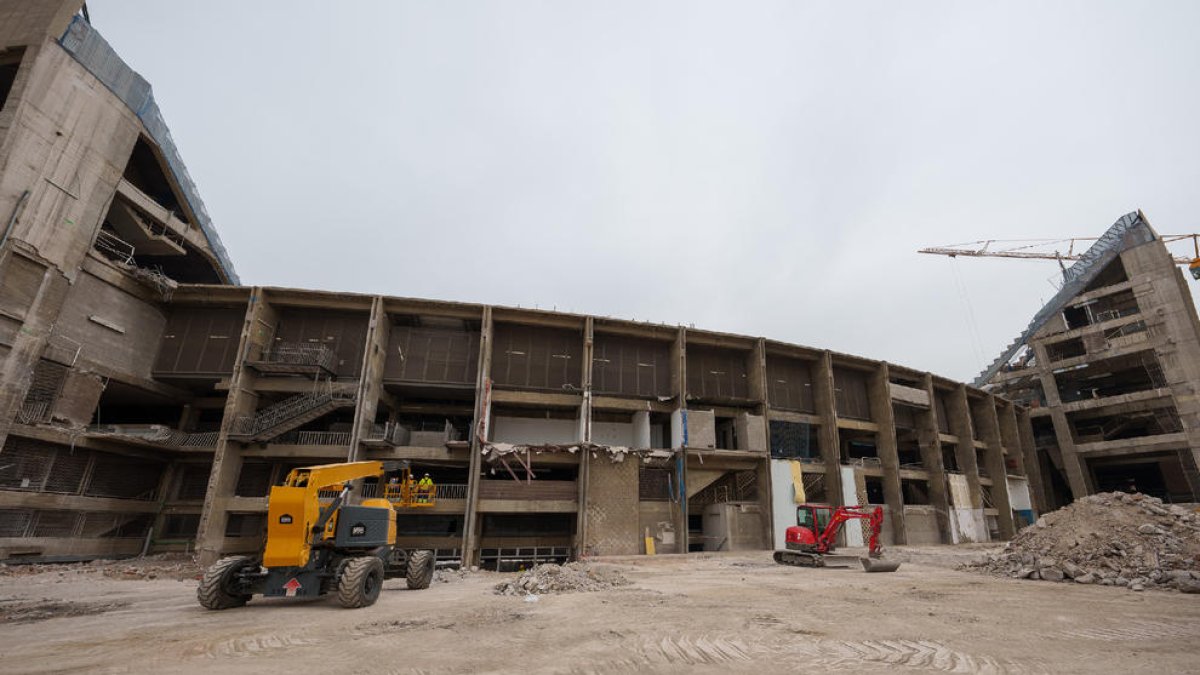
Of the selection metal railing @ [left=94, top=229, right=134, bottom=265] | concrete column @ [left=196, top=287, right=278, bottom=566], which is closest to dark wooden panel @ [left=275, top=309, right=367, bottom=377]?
concrete column @ [left=196, top=287, right=278, bottom=566]

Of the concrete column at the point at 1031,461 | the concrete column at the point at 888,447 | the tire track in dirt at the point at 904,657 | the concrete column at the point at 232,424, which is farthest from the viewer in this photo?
the concrete column at the point at 1031,461

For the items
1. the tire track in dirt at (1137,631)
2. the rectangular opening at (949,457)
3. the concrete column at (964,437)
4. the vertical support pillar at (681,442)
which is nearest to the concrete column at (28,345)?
the vertical support pillar at (681,442)

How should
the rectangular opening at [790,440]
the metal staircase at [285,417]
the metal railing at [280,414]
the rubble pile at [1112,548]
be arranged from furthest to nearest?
the rectangular opening at [790,440]
the metal railing at [280,414]
the metal staircase at [285,417]
the rubble pile at [1112,548]

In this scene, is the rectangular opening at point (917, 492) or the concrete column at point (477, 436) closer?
the concrete column at point (477, 436)

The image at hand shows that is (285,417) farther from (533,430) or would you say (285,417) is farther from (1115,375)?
(1115,375)

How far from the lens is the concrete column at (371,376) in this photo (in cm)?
2425

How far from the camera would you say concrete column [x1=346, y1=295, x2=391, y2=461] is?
2425 cm

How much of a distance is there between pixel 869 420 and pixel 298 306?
39.1m

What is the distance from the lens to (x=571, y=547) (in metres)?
27.1

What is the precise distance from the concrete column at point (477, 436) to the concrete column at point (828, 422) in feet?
74.2

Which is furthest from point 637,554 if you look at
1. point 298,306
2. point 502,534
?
point 298,306

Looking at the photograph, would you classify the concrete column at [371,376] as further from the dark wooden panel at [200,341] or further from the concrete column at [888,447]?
the concrete column at [888,447]

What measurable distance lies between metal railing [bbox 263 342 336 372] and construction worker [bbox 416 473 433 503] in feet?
26.4

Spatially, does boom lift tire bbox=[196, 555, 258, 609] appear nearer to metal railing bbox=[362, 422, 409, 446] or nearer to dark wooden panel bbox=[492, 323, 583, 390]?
metal railing bbox=[362, 422, 409, 446]
